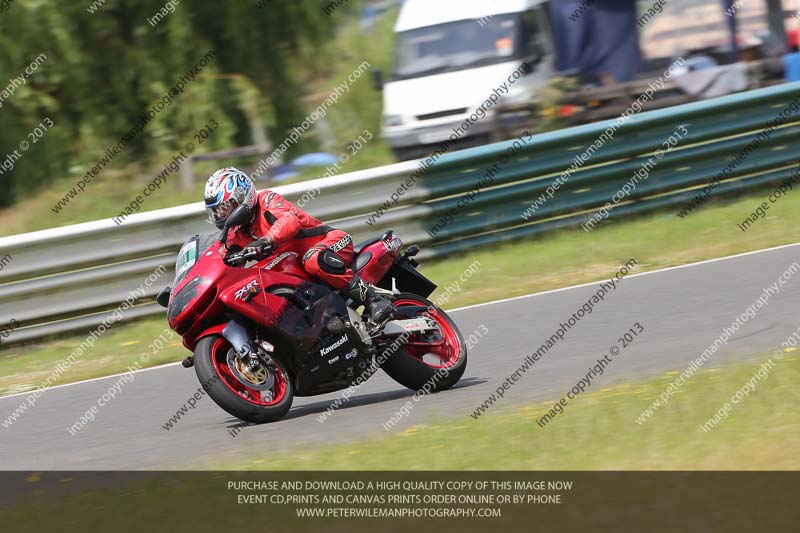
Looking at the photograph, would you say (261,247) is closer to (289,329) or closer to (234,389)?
(289,329)

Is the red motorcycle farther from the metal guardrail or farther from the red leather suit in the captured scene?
the metal guardrail

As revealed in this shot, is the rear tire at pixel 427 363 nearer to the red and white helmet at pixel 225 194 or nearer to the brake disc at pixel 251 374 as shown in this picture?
the brake disc at pixel 251 374

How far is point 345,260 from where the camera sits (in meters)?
7.86

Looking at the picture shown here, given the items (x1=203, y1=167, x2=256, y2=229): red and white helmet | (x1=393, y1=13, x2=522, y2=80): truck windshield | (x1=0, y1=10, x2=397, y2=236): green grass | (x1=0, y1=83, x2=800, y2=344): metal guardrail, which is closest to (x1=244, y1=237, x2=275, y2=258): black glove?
(x1=203, y1=167, x2=256, y2=229): red and white helmet

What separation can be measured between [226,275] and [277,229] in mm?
435

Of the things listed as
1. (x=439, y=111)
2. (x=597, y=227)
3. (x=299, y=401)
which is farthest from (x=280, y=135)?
(x=299, y=401)

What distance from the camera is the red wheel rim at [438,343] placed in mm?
8031

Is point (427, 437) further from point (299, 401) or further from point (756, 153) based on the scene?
point (756, 153)

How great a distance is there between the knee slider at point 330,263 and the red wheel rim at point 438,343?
0.58m

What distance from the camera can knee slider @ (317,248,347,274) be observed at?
24.9ft

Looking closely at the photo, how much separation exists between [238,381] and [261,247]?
82 cm

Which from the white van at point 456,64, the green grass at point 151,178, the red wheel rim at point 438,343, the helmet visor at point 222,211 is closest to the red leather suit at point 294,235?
the helmet visor at point 222,211

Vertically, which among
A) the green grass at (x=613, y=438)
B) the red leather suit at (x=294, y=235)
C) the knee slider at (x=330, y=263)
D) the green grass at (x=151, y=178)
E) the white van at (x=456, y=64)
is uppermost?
the red leather suit at (x=294, y=235)

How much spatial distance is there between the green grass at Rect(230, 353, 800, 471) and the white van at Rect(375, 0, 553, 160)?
1161 cm
